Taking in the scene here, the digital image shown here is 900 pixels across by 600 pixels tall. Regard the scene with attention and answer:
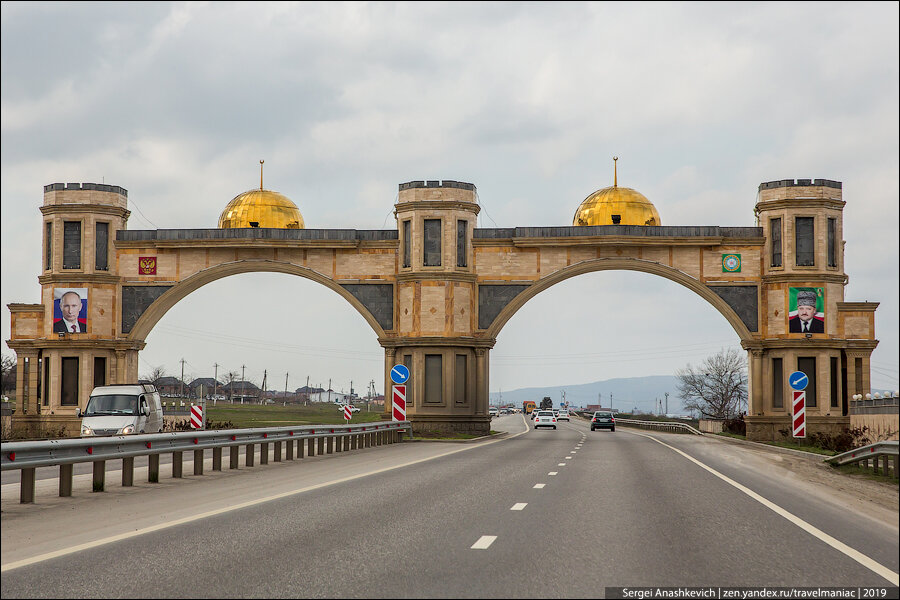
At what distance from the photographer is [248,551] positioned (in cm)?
930

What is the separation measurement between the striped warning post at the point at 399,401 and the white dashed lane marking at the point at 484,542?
28494 mm

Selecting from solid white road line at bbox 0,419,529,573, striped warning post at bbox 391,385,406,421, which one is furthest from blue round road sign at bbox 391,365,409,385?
solid white road line at bbox 0,419,529,573

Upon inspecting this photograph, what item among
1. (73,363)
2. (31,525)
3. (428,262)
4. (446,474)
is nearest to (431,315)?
(428,262)

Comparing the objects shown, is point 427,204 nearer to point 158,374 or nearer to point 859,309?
point 859,309

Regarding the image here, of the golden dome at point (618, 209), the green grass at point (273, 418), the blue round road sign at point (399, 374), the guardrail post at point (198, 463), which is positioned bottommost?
the green grass at point (273, 418)

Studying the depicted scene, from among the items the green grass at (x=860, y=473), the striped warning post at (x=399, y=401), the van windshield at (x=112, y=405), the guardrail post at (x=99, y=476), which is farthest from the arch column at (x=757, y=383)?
the guardrail post at (x=99, y=476)

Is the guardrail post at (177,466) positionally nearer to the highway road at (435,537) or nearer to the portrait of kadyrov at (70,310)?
the highway road at (435,537)

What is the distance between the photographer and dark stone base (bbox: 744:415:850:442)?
47.5 m

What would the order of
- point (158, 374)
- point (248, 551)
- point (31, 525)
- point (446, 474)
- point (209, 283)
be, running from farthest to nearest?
point (158, 374) → point (209, 283) → point (446, 474) → point (31, 525) → point (248, 551)

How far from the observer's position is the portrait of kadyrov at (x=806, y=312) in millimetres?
47844

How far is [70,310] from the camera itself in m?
50.0

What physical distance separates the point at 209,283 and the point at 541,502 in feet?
139

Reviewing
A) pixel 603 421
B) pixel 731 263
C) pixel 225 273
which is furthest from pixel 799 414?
pixel 603 421

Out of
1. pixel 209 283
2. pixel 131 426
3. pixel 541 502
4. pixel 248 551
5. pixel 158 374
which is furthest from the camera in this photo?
pixel 158 374
